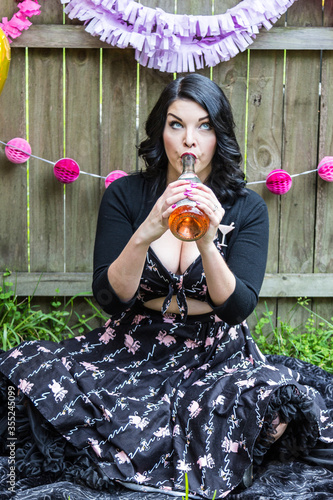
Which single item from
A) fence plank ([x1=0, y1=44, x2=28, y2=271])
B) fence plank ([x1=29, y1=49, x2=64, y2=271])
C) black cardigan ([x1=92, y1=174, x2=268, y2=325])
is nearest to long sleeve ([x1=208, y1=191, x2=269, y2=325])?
black cardigan ([x1=92, y1=174, x2=268, y2=325])

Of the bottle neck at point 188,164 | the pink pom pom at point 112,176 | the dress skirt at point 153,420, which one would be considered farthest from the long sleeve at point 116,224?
the pink pom pom at point 112,176

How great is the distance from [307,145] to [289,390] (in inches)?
64.0

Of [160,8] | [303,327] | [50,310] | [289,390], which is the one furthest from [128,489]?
[160,8]

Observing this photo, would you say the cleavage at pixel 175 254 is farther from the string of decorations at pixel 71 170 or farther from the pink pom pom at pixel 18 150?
the pink pom pom at pixel 18 150

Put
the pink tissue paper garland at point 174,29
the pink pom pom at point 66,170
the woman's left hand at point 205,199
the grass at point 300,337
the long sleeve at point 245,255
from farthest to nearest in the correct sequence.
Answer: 1. the grass at point 300,337
2. the pink pom pom at point 66,170
3. the pink tissue paper garland at point 174,29
4. the long sleeve at point 245,255
5. the woman's left hand at point 205,199

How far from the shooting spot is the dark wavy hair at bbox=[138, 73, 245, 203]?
2.03 meters

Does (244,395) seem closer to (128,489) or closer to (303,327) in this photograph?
(128,489)

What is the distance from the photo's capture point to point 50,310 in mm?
3055

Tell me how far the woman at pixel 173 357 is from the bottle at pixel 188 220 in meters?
0.02

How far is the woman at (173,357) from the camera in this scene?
5.58 feet

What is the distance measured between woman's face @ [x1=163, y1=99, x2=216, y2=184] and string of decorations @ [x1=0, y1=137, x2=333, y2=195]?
855 millimetres

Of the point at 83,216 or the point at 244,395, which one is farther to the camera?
the point at 83,216

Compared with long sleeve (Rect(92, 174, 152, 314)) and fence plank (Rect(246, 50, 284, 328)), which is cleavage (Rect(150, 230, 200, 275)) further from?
fence plank (Rect(246, 50, 284, 328))

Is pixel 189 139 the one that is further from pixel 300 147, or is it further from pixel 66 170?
pixel 300 147
